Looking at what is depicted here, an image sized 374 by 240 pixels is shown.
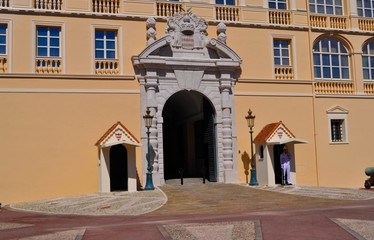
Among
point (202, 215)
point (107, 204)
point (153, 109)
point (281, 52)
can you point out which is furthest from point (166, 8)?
point (202, 215)

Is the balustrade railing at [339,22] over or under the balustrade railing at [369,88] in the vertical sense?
over

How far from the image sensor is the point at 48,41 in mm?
20031

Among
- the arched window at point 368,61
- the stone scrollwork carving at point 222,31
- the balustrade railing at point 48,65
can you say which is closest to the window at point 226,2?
the stone scrollwork carving at point 222,31

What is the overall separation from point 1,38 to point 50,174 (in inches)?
234

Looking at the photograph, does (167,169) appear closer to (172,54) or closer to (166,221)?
(172,54)

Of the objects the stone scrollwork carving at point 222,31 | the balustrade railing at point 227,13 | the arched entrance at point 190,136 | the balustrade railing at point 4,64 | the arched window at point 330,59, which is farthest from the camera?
the arched window at point 330,59

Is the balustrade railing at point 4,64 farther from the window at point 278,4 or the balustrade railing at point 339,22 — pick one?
the balustrade railing at point 339,22

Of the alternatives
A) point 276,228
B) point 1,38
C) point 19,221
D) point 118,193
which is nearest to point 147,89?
point 118,193

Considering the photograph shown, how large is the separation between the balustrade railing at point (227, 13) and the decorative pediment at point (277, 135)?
18.2 feet

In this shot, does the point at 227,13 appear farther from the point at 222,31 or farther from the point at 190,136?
the point at 190,136

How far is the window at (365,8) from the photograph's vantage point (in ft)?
81.9

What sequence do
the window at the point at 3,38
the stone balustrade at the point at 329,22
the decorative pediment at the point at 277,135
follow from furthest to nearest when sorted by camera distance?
the stone balustrade at the point at 329,22, the decorative pediment at the point at 277,135, the window at the point at 3,38

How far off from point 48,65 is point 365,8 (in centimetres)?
1652

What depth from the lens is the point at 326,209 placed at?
517 inches
